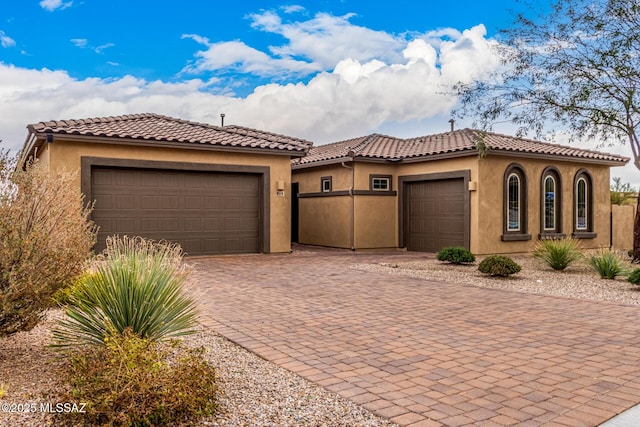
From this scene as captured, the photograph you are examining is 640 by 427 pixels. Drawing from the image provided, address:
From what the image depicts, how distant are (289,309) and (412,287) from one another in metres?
3.34

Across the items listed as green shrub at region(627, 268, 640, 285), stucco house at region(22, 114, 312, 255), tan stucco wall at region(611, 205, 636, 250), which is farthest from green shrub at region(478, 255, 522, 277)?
tan stucco wall at region(611, 205, 636, 250)

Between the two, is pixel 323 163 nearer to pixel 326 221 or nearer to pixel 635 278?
pixel 326 221

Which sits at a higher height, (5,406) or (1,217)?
(1,217)

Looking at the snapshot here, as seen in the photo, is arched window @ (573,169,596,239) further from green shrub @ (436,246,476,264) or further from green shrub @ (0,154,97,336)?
green shrub @ (0,154,97,336)

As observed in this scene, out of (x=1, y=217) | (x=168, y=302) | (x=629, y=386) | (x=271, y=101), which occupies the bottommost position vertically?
(x=629, y=386)

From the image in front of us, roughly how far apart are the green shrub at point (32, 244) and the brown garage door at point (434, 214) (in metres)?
14.2

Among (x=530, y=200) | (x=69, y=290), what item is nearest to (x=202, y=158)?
(x=530, y=200)

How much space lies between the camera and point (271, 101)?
21.7 meters

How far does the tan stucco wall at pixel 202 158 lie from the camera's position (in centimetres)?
1411

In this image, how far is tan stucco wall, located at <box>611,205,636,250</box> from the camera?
71.4 ft

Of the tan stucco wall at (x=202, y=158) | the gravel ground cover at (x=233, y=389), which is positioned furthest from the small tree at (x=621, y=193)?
the gravel ground cover at (x=233, y=389)

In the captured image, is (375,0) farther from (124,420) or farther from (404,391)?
(124,420)

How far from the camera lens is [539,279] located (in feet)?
39.9

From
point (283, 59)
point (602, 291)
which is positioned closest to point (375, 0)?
point (283, 59)
